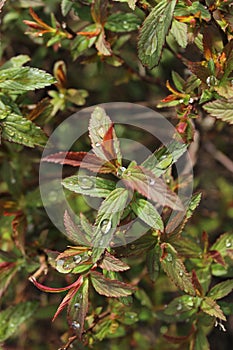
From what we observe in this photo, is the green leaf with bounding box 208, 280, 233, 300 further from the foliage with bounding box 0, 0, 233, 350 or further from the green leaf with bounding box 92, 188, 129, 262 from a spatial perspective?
the green leaf with bounding box 92, 188, 129, 262

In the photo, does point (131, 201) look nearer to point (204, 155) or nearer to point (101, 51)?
point (101, 51)

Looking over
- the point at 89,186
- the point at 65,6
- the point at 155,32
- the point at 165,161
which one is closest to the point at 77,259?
the point at 89,186

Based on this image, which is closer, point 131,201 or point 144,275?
point 131,201

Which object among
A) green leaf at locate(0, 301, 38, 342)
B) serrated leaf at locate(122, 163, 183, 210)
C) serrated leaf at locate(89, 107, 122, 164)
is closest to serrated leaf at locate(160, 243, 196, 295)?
serrated leaf at locate(122, 163, 183, 210)

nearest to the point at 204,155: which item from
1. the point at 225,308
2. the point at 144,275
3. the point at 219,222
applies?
the point at 219,222

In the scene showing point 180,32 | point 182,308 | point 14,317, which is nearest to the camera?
point 180,32

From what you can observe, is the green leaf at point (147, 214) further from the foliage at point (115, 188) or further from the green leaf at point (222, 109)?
the green leaf at point (222, 109)

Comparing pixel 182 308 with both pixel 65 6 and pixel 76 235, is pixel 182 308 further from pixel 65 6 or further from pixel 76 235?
pixel 65 6

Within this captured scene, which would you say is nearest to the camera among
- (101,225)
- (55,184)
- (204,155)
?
(101,225)
